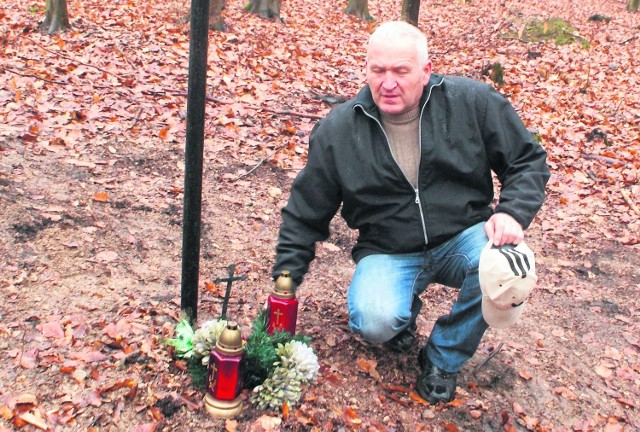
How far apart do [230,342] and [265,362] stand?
0.27 m

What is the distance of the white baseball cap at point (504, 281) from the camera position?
2.71m

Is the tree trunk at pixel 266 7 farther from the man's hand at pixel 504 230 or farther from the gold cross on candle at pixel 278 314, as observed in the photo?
the gold cross on candle at pixel 278 314

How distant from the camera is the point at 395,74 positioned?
9.78 feet

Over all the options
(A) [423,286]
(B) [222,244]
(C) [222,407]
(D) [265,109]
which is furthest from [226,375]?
(D) [265,109]

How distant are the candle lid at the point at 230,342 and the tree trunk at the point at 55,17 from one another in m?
7.31

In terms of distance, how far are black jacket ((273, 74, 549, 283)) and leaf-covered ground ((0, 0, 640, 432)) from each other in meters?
0.72

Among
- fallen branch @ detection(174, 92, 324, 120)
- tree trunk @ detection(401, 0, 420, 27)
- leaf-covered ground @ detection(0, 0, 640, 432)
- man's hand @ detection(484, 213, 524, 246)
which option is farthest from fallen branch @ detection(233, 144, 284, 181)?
tree trunk @ detection(401, 0, 420, 27)

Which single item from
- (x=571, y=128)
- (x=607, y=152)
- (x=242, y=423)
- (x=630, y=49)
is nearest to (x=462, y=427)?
(x=242, y=423)

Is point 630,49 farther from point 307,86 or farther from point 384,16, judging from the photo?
point 307,86

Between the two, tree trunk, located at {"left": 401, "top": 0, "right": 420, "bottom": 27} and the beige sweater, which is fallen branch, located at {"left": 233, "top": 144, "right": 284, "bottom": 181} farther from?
tree trunk, located at {"left": 401, "top": 0, "right": 420, "bottom": 27}

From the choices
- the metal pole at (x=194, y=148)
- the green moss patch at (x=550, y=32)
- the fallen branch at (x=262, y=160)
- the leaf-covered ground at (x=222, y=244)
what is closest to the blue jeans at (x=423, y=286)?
the leaf-covered ground at (x=222, y=244)

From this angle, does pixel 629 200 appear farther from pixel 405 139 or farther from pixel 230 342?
pixel 230 342

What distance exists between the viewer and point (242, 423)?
8.66 feet

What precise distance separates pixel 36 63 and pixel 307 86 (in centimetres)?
320
